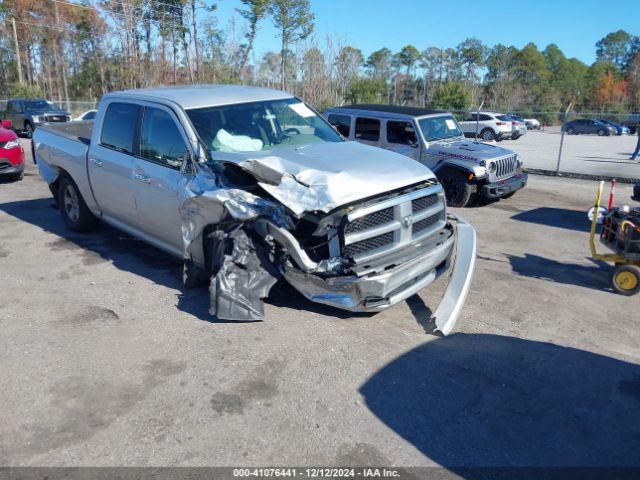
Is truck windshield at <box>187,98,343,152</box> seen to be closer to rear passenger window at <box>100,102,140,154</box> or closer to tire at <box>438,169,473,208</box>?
rear passenger window at <box>100,102,140,154</box>

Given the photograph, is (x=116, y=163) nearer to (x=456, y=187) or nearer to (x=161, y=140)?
(x=161, y=140)

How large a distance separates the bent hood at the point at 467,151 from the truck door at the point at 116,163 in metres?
5.73

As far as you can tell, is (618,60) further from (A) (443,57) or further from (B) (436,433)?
(B) (436,433)

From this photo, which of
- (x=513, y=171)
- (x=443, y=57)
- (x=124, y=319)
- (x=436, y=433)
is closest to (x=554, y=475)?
(x=436, y=433)

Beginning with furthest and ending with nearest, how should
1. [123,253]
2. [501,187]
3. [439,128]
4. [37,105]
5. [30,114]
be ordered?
[37,105] < [30,114] < [439,128] < [501,187] < [123,253]

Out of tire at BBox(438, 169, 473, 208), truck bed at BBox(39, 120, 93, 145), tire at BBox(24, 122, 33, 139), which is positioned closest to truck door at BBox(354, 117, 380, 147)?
tire at BBox(438, 169, 473, 208)

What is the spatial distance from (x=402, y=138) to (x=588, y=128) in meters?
37.0

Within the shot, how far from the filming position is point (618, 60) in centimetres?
10288

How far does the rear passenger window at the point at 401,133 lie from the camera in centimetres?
988

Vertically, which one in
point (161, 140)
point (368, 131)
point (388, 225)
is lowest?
point (388, 225)

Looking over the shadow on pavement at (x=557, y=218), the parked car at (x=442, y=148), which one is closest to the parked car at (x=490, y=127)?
the parked car at (x=442, y=148)

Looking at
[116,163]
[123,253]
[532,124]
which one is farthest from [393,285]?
[532,124]

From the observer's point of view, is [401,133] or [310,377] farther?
[401,133]

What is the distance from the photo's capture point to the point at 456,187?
9.59 m
